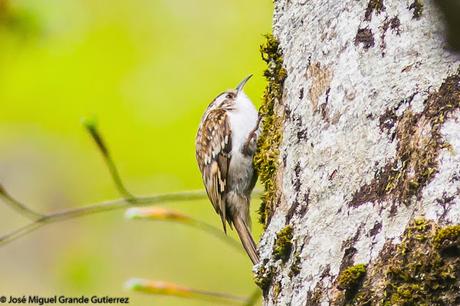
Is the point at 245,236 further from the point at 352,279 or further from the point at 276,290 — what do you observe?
the point at 352,279

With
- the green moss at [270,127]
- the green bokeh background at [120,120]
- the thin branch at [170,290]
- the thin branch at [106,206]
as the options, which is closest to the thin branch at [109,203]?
the thin branch at [106,206]

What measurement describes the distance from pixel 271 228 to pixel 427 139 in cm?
60

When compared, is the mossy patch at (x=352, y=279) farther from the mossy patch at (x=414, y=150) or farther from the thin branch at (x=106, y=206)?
the thin branch at (x=106, y=206)

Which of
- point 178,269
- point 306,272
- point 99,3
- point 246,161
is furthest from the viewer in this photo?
point 178,269

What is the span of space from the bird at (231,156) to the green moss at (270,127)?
1.01m

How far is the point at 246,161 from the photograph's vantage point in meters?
4.12

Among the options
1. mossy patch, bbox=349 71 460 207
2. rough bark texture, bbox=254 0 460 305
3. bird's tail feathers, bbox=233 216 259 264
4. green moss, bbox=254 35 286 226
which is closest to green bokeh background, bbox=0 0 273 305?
bird's tail feathers, bbox=233 216 259 264

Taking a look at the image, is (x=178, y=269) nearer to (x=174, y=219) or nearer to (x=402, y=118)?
(x=174, y=219)

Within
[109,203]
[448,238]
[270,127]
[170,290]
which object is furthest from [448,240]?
[109,203]

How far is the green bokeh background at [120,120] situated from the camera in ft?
19.9

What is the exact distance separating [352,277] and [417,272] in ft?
0.52

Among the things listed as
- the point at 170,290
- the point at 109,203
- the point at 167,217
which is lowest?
the point at 170,290

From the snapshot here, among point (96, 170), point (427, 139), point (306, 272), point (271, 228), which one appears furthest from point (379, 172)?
point (96, 170)

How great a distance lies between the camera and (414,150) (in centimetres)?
202
